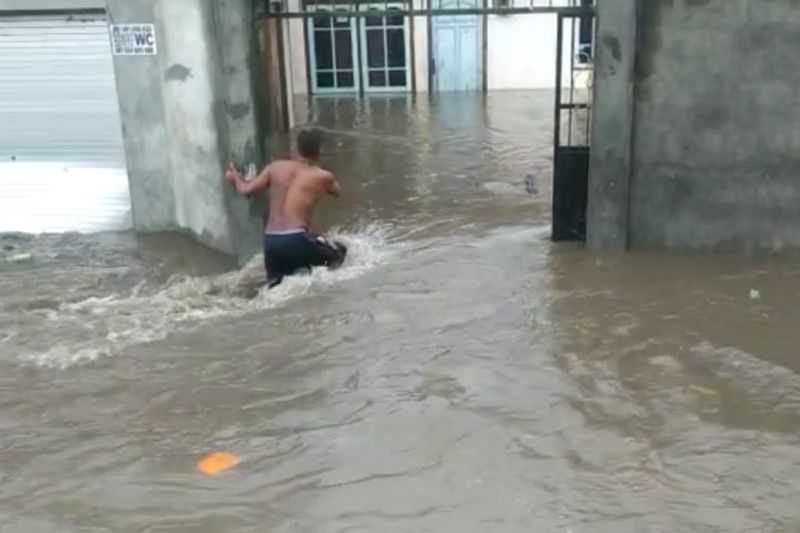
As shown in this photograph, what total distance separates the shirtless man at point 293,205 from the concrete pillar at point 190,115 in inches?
37.4

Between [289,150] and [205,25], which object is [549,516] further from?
[289,150]

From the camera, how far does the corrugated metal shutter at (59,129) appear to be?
30.9 ft

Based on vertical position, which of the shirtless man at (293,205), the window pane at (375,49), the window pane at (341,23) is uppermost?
the window pane at (341,23)

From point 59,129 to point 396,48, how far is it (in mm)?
11350

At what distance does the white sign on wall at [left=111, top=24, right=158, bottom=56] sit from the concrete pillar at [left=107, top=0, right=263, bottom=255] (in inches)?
2.0

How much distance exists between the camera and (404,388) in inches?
231

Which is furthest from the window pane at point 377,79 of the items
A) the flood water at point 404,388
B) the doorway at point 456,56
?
the flood water at point 404,388

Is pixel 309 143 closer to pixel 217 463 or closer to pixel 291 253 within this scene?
pixel 291 253

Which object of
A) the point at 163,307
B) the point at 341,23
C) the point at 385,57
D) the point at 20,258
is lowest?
the point at 163,307

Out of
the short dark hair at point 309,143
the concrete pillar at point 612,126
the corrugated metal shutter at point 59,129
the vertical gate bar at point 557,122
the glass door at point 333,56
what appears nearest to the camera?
the short dark hair at point 309,143

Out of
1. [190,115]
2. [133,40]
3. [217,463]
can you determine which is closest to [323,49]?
[133,40]

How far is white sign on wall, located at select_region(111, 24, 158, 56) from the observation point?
8.45 meters

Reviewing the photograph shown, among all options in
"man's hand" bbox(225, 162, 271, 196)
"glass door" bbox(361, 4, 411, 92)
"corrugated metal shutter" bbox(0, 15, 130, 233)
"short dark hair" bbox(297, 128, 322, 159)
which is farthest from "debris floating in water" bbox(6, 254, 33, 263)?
"glass door" bbox(361, 4, 411, 92)

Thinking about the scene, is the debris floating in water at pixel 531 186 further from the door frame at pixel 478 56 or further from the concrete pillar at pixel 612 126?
the door frame at pixel 478 56
